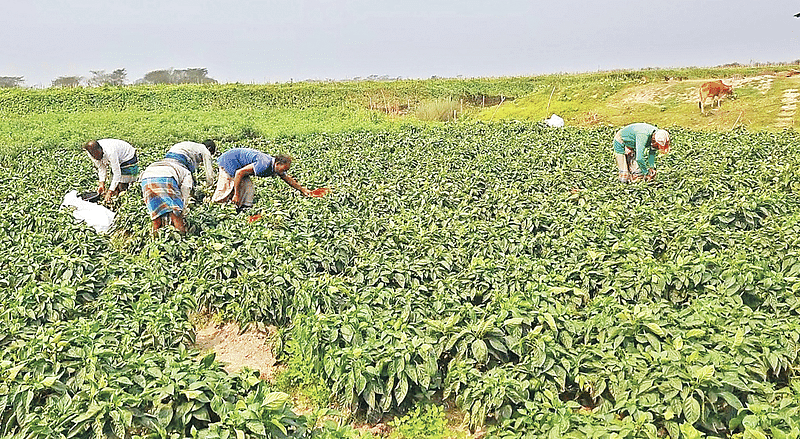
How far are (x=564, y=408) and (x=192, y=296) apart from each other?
335cm

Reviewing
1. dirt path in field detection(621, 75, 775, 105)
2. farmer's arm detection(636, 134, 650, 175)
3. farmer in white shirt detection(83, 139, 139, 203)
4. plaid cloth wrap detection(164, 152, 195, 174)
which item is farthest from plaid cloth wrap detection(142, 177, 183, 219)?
dirt path in field detection(621, 75, 775, 105)

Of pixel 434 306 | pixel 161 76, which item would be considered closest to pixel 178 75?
pixel 161 76

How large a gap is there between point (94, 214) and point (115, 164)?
37.1 inches

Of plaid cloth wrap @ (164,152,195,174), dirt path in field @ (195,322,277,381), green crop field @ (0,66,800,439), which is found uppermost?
plaid cloth wrap @ (164,152,195,174)

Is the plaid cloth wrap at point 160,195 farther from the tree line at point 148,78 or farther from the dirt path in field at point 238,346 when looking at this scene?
the tree line at point 148,78

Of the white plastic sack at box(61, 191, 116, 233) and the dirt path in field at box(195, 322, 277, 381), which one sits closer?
the dirt path in field at box(195, 322, 277, 381)

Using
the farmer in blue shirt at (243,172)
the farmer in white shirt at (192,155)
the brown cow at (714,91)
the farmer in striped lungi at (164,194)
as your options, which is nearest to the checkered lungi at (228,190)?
the farmer in blue shirt at (243,172)

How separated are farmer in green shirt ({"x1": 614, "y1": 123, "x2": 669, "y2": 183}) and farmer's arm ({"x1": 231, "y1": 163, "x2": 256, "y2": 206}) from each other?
528 centimetres

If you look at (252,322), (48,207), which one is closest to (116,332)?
(252,322)

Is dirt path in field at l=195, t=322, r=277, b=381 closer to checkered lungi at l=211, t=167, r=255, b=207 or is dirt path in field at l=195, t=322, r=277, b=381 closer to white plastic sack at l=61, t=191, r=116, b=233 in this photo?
checkered lungi at l=211, t=167, r=255, b=207

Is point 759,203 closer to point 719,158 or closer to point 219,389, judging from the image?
point 719,158

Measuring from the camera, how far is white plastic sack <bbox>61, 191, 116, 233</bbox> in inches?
315

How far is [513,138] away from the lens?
14992 millimetres

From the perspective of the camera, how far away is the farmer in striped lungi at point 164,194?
7188 millimetres
